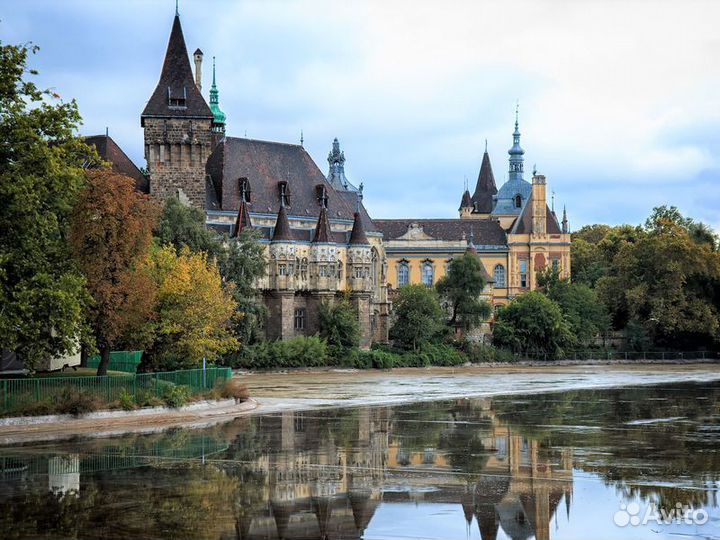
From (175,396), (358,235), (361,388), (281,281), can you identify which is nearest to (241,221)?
(281,281)

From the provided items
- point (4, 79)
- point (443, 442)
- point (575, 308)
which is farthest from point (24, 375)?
point (575, 308)

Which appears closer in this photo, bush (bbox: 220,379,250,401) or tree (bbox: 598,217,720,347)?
bush (bbox: 220,379,250,401)

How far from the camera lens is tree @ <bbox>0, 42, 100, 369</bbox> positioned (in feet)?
115

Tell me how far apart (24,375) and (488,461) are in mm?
20999

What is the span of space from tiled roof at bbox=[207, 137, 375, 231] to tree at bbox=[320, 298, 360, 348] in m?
11.2

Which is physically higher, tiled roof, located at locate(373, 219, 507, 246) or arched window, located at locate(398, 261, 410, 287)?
tiled roof, located at locate(373, 219, 507, 246)

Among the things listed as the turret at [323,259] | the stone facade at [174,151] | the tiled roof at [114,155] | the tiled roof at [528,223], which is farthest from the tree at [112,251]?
the tiled roof at [528,223]

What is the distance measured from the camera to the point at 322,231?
96.4 metres

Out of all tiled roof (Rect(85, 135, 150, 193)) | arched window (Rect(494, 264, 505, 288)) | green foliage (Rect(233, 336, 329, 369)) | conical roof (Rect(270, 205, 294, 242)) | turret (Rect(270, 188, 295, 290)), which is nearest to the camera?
green foliage (Rect(233, 336, 329, 369))

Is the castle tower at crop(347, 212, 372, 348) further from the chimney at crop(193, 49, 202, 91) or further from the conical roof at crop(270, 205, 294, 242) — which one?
the chimney at crop(193, 49, 202, 91)

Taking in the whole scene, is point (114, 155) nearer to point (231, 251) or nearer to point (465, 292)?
point (231, 251)

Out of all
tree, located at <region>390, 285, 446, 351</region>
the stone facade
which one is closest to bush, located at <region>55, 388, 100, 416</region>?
the stone facade

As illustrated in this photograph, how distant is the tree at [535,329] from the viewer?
101125 mm

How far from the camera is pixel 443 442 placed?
32625 mm
